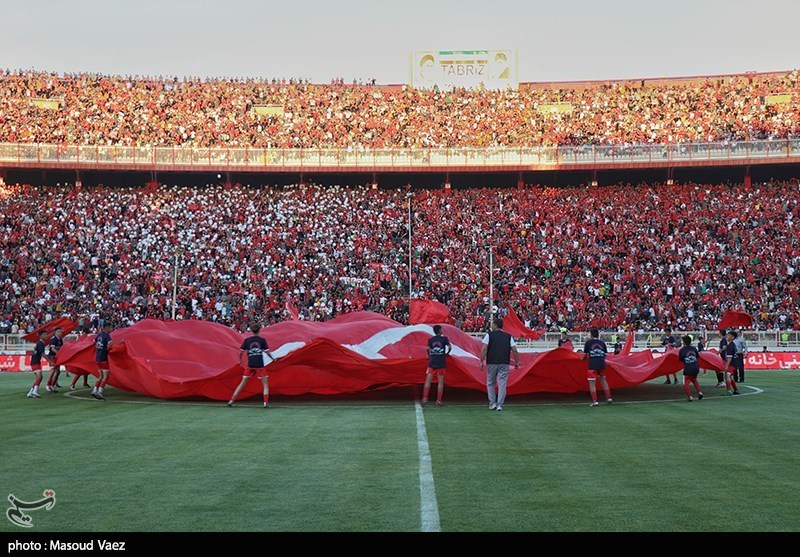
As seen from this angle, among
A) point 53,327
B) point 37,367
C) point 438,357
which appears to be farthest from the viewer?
point 53,327

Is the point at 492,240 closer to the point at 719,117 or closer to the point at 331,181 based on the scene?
the point at 331,181

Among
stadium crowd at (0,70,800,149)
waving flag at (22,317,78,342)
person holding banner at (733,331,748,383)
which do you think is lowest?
person holding banner at (733,331,748,383)

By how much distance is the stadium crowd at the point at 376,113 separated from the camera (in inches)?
2076

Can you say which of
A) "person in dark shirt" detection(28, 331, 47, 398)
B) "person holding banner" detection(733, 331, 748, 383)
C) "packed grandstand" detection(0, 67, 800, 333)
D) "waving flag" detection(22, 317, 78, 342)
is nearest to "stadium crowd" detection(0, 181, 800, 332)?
"packed grandstand" detection(0, 67, 800, 333)

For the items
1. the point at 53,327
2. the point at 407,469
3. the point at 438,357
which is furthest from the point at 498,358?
the point at 53,327

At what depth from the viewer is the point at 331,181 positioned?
175ft

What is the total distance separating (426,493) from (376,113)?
1937 inches

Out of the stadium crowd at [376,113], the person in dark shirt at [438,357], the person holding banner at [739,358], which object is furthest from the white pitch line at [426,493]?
the stadium crowd at [376,113]

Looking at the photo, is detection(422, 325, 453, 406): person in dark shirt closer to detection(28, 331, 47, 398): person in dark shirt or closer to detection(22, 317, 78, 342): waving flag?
detection(28, 331, 47, 398): person in dark shirt

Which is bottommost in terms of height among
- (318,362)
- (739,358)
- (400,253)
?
(739,358)

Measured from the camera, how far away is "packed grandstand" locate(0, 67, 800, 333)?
41781 millimetres

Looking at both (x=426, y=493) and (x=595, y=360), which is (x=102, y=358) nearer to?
(x=595, y=360)

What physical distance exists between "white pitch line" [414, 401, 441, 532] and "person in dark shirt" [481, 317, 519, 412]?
4.94 m

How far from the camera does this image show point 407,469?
9.62 meters
